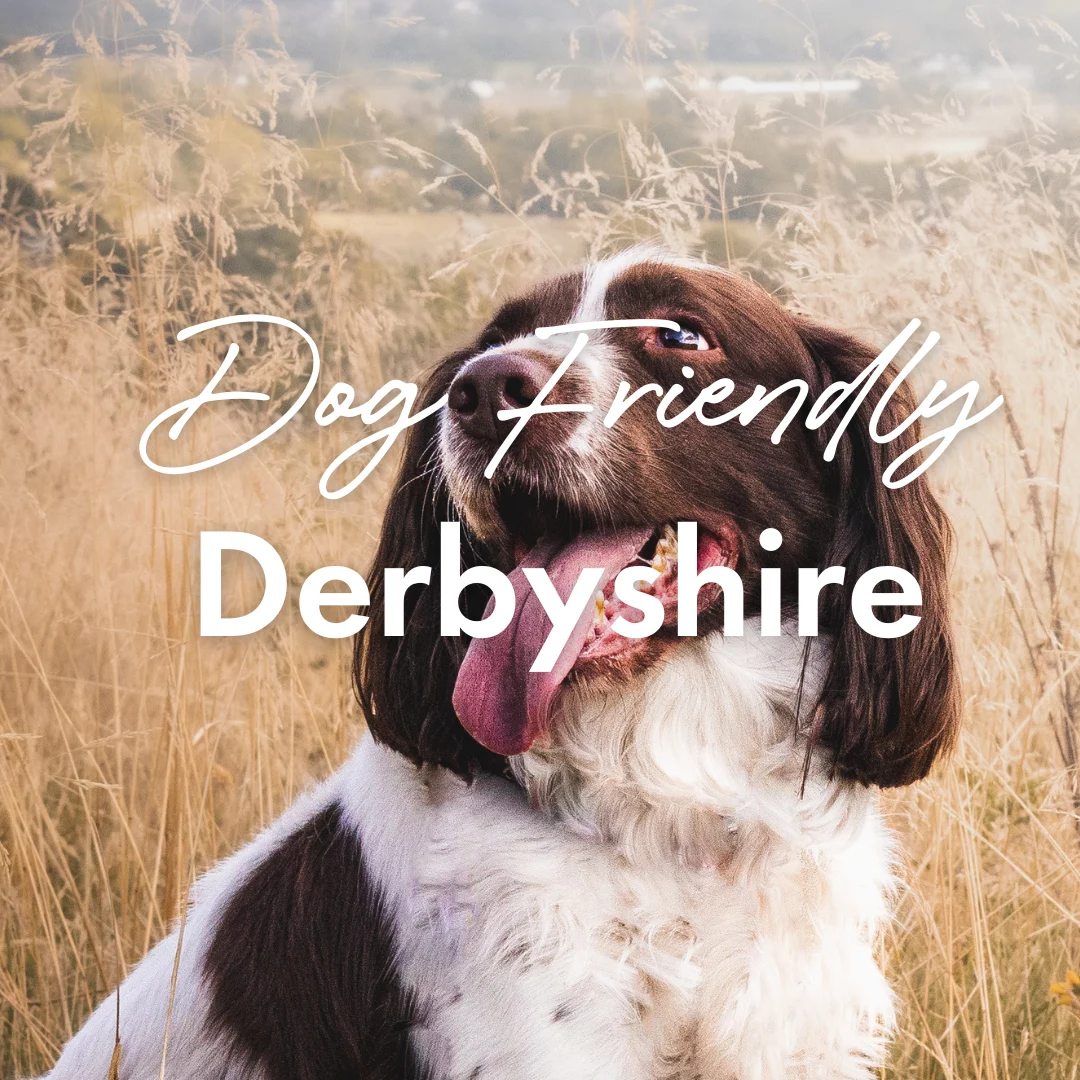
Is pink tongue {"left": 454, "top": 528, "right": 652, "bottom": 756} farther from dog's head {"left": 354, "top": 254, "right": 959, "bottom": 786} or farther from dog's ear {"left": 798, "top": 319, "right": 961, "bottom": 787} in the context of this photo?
dog's ear {"left": 798, "top": 319, "right": 961, "bottom": 787}

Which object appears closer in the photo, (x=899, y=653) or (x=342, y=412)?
(x=899, y=653)

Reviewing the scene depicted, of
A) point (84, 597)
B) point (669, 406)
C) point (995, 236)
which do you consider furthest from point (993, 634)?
point (84, 597)

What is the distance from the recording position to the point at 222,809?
3537 mm

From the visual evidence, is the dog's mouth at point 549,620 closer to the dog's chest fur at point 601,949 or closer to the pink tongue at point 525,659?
the pink tongue at point 525,659

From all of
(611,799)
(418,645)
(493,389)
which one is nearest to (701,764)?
(611,799)

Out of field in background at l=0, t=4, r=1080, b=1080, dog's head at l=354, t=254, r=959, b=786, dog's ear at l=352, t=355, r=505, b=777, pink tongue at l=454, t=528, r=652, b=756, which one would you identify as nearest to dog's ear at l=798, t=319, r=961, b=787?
dog's head at l=354, t=254, r=959, b=786

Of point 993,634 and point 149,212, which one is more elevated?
point 149,212

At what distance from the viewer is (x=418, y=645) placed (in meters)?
2.40

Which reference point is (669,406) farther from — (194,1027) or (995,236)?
(995,236)

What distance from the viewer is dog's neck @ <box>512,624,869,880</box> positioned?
2.16 meters

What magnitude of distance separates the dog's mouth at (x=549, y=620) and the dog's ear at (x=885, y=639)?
→ 0.79 feet

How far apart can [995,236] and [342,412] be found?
6.05 feet

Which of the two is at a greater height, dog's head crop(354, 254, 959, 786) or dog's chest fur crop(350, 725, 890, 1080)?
dog's head crop(354, 254, 959, 786)

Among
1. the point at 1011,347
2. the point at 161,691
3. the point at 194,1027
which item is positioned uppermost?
the point at 1011,347
